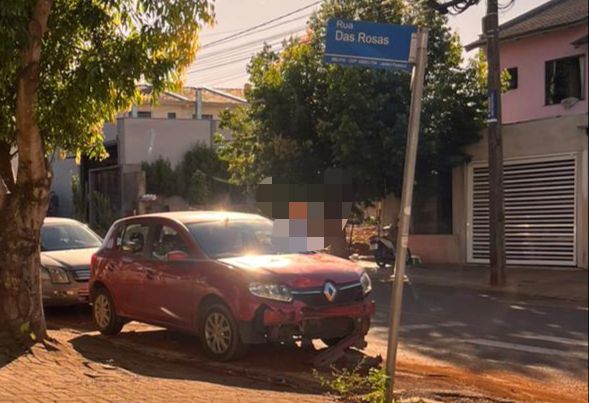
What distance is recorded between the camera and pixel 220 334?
7875 millimetres

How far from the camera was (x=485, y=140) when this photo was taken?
19219 mm

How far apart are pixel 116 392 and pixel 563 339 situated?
5716mm

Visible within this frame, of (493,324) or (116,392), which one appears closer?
(116,392)

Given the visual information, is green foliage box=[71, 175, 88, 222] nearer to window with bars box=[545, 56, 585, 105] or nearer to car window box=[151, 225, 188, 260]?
window with bars box=[545, 56, 585, 105]

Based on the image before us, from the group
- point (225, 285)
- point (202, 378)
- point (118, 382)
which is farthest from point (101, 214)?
point (118, 382)

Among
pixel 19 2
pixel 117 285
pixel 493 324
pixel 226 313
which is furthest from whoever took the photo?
pixel 493 324

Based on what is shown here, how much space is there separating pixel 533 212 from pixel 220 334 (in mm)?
3346

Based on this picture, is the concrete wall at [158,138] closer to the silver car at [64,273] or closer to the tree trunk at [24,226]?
the silver car at [64,273]

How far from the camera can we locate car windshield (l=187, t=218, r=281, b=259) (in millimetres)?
8453

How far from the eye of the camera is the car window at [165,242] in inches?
347

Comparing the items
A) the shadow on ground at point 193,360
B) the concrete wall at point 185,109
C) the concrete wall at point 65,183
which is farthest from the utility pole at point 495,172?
the concrete wall at point 185,109

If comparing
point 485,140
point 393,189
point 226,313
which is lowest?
point 226,313

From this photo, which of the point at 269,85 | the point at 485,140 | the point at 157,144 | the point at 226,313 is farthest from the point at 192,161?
the point at 226,313

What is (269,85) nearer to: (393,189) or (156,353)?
(393,189)
